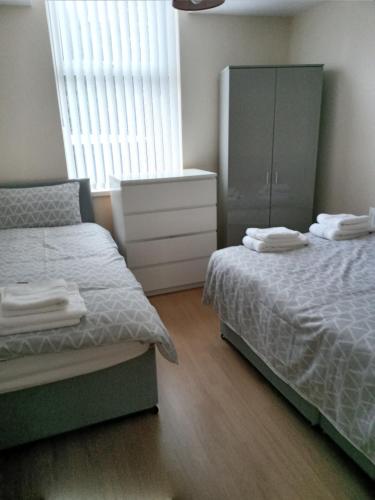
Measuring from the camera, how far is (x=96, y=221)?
3.25 m

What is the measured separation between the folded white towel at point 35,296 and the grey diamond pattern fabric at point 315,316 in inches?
35.5

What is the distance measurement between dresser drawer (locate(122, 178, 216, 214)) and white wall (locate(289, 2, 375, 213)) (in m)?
1.11

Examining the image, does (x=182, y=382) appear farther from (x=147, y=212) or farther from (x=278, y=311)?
(x=147, y=212)

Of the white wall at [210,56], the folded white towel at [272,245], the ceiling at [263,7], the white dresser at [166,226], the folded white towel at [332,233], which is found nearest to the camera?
the folded white towel at [272,245]

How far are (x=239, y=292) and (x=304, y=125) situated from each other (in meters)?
1.91

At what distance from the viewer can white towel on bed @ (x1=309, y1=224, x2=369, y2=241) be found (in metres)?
2.28

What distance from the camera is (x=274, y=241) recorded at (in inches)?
82.4

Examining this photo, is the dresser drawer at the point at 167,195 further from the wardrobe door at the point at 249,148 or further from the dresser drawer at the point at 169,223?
the wardrobe door at the point at 249,148

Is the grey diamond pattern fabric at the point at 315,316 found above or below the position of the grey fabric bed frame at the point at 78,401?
above

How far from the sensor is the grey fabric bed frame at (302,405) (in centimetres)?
130

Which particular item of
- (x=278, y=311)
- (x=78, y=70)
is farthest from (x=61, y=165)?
(x=278, y=311)

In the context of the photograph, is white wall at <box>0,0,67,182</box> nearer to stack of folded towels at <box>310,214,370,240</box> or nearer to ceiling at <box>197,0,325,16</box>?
ceiling at <box>197,0,325,16</box>

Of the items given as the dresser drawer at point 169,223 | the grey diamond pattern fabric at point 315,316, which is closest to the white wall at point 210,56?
the dresser drawer at point 169,223

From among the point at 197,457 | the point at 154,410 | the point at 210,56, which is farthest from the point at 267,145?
the point at 197,457
